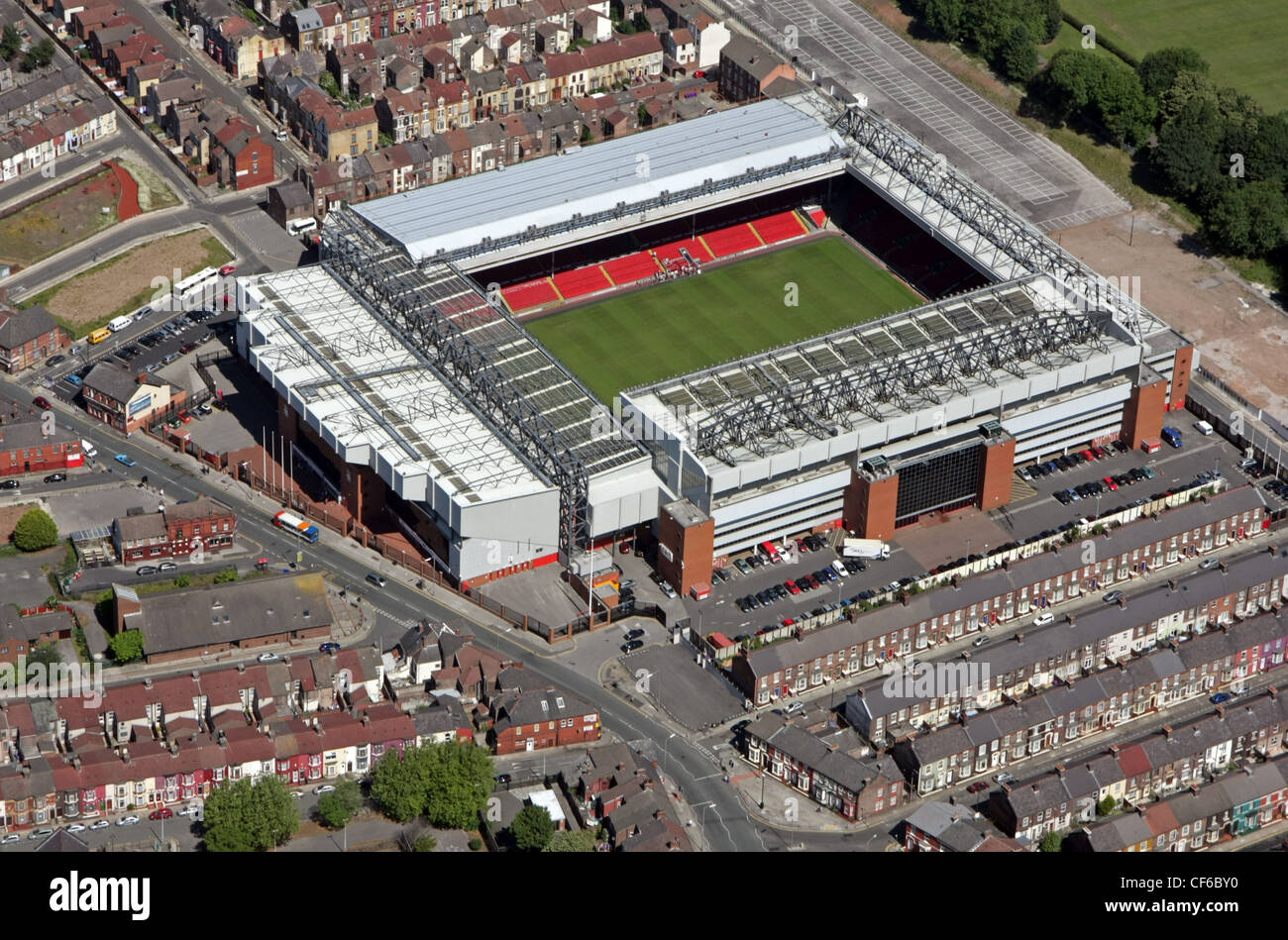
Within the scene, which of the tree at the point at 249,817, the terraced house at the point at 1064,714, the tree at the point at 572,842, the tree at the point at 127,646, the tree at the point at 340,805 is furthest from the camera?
the tree at the point at 127,646

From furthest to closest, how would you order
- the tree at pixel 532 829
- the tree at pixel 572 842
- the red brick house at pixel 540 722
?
the red brick house at pixel 540 722, the tree at pixel 532 829, the tree at pixel 572 842

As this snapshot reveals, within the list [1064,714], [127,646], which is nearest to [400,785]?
[127,646]

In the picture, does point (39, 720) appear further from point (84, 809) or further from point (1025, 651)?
point (1025, 651)

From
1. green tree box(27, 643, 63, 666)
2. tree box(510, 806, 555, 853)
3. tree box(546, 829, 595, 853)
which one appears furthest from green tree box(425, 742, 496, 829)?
green tree box(27, 643, 63, 666)

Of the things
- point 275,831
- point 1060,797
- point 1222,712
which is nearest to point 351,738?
point 275,831

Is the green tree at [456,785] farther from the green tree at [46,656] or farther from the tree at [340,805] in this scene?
the green tree at [46,656]

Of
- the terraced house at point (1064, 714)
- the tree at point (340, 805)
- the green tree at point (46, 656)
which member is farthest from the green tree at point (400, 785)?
the terraced house at point (1064, 714)

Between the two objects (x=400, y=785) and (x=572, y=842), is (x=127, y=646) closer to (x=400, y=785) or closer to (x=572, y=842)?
(x=400, y=785)
